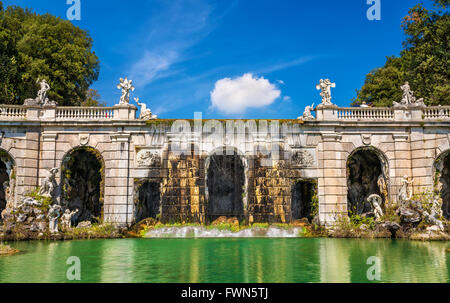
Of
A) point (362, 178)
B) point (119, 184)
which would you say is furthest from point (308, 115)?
point (119, 184)

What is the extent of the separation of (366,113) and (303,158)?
16.2 ft

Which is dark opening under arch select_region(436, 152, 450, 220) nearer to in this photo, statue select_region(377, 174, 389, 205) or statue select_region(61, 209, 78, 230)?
statue select_region(377, 174, 389, 205)

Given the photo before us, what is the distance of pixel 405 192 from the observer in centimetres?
2167

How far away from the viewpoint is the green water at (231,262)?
1023 cm

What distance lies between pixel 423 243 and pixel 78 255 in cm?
1523

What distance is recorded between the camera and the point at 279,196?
2286 cm

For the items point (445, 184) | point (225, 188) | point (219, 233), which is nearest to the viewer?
point (219, 233)

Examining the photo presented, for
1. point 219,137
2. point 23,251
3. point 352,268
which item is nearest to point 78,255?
point 23,251

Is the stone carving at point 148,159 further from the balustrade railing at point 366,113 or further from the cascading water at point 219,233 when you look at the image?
the balustrade railing at point 366,113

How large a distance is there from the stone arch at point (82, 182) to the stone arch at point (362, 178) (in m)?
15.9

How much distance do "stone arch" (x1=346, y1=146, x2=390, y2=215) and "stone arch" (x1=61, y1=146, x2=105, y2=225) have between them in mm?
15904

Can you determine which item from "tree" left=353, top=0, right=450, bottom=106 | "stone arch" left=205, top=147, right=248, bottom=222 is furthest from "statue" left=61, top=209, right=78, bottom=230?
"tree" left=353, top=0, right=450, bottom=106

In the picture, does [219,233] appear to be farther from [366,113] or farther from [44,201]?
[366,113]

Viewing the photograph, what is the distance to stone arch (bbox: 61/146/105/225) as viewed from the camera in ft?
77.2
